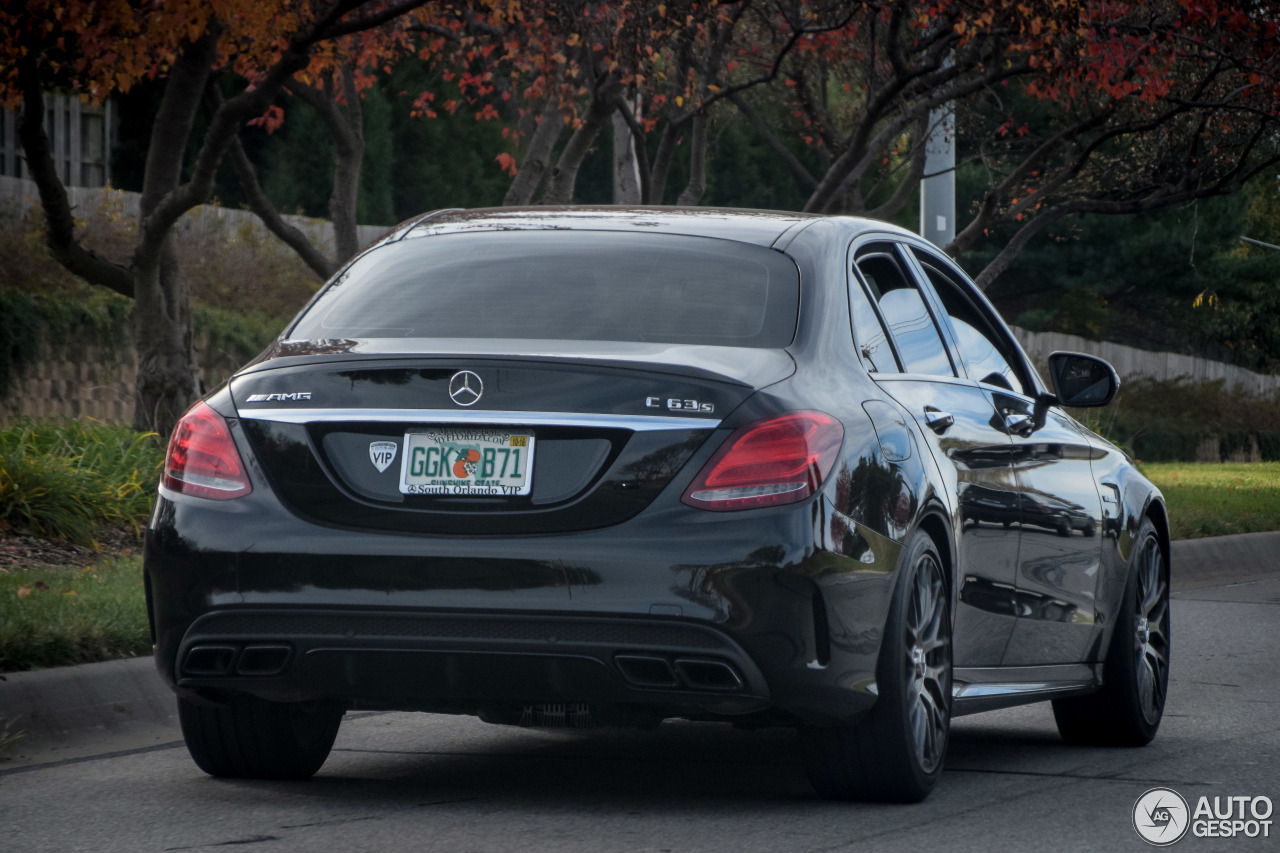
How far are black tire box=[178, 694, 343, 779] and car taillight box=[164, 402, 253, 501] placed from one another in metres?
0.71

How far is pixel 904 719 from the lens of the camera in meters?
4.97

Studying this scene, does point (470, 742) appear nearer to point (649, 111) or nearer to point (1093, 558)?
point (1093, 558)

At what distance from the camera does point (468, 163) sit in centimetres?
3200

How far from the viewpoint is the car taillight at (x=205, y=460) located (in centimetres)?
486

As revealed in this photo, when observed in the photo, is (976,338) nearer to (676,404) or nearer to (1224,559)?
(676,404)

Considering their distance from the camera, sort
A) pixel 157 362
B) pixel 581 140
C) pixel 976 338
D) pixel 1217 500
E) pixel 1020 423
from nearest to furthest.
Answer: pixel 1020 423 < pixel 976 338 < pixel 157 362 < pixel 581 140 < pixel 1217 500

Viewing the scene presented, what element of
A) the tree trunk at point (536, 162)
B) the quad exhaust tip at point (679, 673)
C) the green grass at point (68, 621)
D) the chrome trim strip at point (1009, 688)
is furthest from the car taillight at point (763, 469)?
the tree trunk at point (536, 162)

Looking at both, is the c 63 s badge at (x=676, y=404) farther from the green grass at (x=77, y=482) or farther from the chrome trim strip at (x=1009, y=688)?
the green grass at (x=77, y=482)

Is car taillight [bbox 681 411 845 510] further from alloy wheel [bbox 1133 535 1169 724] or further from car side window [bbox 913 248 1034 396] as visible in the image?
alloy wheel [bbox 1133 535 1169 724]

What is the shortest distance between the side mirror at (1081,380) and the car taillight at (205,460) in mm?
3104

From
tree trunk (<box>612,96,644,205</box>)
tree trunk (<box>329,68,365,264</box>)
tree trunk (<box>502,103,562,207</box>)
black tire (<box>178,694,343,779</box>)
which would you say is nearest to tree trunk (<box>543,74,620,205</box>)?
tree trunk (<box>502,103,562,207</box>)

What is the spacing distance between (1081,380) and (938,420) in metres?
1.55

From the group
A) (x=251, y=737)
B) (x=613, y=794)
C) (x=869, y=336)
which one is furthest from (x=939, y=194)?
(x=251, y=737)

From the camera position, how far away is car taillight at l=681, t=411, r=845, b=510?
15.1ft
